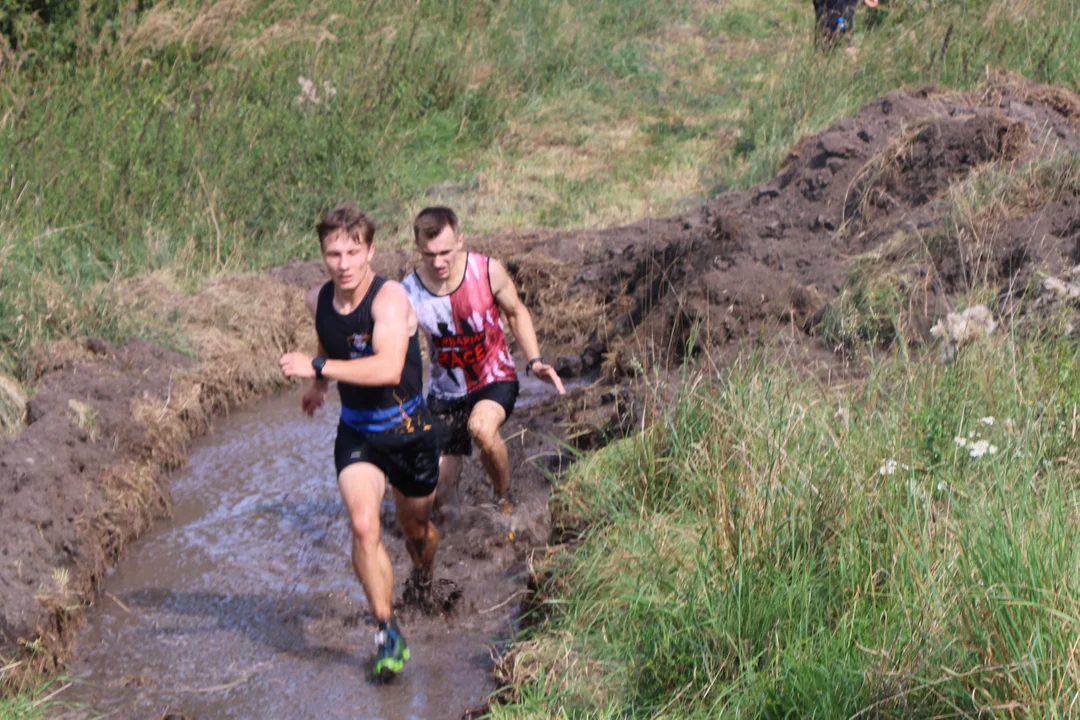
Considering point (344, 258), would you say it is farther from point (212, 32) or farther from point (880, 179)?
point (212, 32)

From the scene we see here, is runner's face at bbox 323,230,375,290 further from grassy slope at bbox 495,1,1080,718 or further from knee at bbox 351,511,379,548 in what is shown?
grassy slope at bbox 495,1,1080,718

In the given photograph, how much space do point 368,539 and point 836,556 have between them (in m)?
1.87

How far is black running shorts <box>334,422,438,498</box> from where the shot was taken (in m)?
4.95

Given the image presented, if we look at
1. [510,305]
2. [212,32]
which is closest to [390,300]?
[510,305]

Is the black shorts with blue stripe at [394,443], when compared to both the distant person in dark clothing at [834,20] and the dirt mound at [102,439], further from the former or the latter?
the distant person in dark clothing at [834,20]

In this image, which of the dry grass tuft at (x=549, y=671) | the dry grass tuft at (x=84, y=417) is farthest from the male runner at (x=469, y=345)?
the dry grass tuft at (x=84, y=417)

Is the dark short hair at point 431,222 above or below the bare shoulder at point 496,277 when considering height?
above

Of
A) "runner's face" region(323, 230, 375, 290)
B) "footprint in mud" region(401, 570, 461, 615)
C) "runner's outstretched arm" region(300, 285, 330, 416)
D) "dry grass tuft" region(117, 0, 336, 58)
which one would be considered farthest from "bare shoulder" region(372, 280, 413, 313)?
"dry grass tuft" region(117, 0, 336, 58)

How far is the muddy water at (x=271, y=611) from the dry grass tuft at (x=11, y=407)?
0.92 meters

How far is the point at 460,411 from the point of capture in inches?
242

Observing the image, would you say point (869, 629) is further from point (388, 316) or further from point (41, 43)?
point (41, 43)

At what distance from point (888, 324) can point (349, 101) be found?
693 centimetres

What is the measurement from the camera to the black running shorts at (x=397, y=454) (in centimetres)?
495

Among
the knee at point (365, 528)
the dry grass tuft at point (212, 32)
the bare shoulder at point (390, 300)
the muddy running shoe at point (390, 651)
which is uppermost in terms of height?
the dry grass tuft at point (212, 32)
